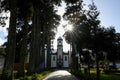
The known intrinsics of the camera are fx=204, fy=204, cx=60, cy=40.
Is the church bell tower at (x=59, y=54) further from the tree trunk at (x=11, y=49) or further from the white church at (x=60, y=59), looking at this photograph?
the tree trunk at (x=11, y=49)

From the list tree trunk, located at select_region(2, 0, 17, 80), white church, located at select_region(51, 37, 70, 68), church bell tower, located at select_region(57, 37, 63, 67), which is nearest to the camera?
tree trunk, located at select_region(2, 0, 17, 80)

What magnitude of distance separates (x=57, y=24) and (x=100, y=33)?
912 inches

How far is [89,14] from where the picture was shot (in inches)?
901

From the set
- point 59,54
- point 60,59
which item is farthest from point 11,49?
point 59,54

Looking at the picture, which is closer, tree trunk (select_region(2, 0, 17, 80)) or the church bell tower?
tree trunk (select_region(2, 0, 17, 80))

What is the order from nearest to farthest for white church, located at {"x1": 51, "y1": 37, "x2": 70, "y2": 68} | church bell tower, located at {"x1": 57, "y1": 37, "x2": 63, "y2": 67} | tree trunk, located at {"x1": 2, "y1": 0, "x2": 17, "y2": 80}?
tree trunk, located at {"x1": 2, "y1": 0, "x2": 17, "y2": 80}, church bell tower, located at {"x1": 57, "y1": 37, "x2": 63, "y2": 67}, white church, located at {"x1": 51, "y1": 37, "x2": 70, "y2": 68}

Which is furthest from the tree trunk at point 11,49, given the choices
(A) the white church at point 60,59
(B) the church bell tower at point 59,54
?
(A) the white church at point 60,59

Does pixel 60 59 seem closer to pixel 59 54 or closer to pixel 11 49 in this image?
pixel 59 54

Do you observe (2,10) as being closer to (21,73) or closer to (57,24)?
(21,73)

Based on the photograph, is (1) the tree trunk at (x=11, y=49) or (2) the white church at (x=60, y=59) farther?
(2) the white church at (x=60, y=59)

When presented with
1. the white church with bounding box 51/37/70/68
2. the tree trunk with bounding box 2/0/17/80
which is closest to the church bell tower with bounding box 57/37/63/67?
the white church with bounding box 51/37/70/68

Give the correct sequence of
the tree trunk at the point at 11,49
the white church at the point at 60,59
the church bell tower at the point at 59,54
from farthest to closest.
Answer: the white church at the point at 60,59 < the church bell tower at the point at 59,54 < the tree trunk at the point at 11,49

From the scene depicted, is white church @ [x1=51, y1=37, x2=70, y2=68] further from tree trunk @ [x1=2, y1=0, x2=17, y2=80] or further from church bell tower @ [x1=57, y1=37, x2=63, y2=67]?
tree trunk @ [x1=2, y1=0, x2=17, y2=80]

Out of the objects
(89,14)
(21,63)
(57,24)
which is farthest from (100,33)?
(57,24)
